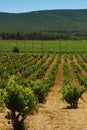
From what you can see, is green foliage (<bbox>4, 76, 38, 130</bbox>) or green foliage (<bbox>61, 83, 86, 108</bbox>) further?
green foliage (<bbox>61, 83, 86, 108</bbox>)

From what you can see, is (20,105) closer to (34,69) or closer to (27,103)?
(27,103)

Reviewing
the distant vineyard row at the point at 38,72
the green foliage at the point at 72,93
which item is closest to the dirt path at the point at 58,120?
the green foliage at the point at 72,93

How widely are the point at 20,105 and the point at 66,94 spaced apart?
6703 millimetres

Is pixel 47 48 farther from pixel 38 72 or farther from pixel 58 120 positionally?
pixel 58 120

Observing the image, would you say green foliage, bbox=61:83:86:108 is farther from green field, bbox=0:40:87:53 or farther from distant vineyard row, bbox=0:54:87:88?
green field, bbox=0:40:87:53

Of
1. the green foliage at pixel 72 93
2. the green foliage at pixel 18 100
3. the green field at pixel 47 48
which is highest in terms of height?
the green foliage at pixel 18 100

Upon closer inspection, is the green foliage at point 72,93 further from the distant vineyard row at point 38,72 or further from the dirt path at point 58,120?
the distant vineyard row at point 38,72

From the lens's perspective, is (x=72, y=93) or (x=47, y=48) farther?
(x=47, y=48)

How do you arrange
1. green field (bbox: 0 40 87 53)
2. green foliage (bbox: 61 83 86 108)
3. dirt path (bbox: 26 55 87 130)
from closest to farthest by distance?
dirt path (bbox: 26 55 87 130), green foliage (bbox: 61 83 86 108), green field (bbox: 0 40 87 53)

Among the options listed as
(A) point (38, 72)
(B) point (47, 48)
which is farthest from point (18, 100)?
(B) point (47, 48)

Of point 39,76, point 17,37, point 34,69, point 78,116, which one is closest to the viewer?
point 78,116

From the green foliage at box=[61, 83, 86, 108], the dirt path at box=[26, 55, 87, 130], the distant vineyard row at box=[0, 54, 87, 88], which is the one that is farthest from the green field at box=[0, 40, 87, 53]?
the dirt path at box=[26, 55, 87, 130]

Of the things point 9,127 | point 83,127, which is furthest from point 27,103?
point 83,127

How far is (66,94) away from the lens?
19.5 metres
